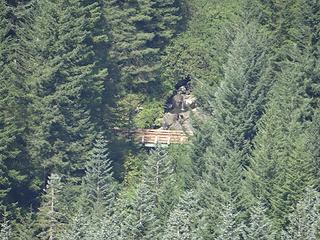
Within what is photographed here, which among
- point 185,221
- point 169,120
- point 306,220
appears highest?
point 306,220

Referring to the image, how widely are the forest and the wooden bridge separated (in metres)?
0.49

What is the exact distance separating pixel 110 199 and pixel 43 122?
7.70 m

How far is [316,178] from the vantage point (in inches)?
2729

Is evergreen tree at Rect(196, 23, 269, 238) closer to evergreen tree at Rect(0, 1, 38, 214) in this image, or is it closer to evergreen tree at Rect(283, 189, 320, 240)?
evergreen tree at Rect(283, 189, 320, 240)

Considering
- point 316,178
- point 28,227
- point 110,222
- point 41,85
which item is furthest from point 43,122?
point 316,178

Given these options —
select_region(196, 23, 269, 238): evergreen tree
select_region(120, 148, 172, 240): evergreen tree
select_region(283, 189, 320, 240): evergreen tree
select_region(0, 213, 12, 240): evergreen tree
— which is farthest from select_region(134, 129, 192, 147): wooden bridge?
select_region(283, 189, 320, 240): evergreen tree

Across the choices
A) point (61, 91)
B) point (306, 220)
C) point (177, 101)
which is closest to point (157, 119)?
point (177, 101)

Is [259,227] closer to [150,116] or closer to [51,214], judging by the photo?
[51,214]

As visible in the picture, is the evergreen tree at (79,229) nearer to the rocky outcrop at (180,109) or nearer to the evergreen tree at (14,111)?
the evergreen tree at (14,111)

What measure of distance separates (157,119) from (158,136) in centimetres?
177

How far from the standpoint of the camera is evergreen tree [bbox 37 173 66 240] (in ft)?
236

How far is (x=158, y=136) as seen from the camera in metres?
82.9

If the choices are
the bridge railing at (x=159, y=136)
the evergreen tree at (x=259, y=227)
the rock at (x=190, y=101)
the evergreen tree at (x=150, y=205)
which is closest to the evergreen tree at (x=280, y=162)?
the evergreen tree at (x=259, y=227)

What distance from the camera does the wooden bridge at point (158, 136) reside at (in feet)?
270
